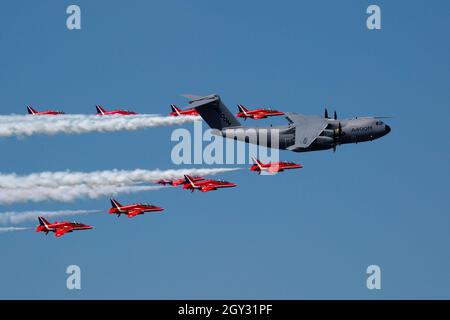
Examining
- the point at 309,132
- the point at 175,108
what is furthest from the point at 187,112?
the point at 309,132

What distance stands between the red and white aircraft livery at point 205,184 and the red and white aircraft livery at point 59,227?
8212 mm

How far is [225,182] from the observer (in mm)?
87000

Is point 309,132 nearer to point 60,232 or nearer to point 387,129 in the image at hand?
point 387,129

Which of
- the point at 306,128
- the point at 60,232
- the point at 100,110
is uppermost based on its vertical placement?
the point at 100,110

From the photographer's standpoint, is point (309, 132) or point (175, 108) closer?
point (309, 132)

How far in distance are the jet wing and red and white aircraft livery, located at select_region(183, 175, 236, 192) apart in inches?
257

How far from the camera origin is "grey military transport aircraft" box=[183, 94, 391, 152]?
8331 centimetres

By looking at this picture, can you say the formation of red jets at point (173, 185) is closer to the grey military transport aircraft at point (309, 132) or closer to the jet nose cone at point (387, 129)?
the grey military transport aircraft at point (309, 132)

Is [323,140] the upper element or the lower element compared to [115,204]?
upper

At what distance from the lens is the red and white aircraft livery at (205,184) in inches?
3393

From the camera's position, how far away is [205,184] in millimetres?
86438

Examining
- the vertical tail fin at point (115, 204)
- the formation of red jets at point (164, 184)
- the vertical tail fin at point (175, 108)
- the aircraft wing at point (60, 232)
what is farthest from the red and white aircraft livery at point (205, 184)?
the aircraft wing at point (60, 232)

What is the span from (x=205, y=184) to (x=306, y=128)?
29.3ft

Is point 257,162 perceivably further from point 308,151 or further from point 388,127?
point 388,127
